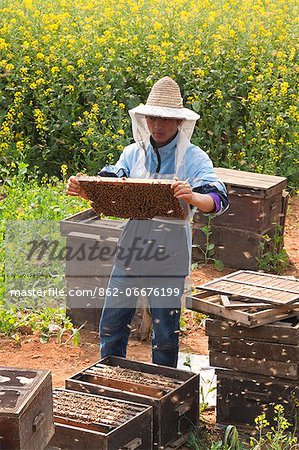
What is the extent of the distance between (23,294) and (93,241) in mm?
982

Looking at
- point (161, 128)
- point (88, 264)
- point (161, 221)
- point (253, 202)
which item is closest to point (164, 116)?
point (161, 128)

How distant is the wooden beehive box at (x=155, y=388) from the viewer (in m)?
5.21

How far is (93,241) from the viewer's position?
709cm

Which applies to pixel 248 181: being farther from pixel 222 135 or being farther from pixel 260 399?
pixel 260 399

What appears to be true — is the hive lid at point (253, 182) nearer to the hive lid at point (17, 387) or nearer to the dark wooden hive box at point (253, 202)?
the dark wooden hive box at point (253, 202)

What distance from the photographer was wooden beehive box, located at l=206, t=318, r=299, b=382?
5.33 meters

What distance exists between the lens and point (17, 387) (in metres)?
4.13

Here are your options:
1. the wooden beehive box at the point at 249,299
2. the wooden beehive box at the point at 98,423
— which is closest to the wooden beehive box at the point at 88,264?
the wooden beehive box at the point at 249,299

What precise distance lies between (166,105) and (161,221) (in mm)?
647

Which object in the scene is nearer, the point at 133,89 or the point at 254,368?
the point at 254,368

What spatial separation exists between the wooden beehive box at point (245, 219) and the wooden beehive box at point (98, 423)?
11.5 ft

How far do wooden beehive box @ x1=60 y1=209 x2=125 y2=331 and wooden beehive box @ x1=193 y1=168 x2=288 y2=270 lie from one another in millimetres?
1463

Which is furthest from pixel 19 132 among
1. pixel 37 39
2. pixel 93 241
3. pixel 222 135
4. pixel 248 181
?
pixel 93 241

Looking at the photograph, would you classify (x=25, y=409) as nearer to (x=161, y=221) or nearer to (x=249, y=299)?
(x=161, y=221)
